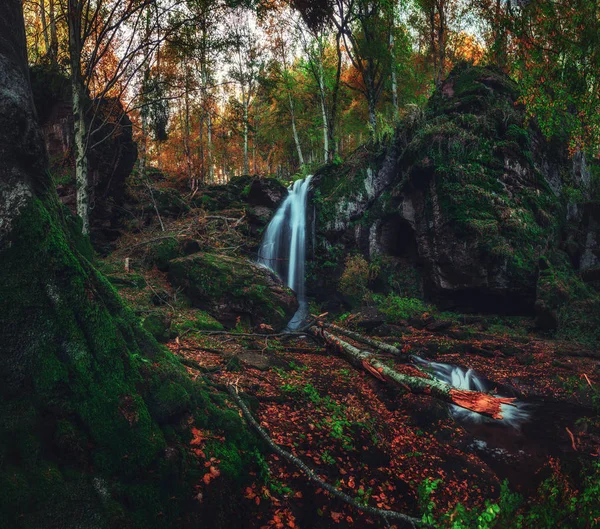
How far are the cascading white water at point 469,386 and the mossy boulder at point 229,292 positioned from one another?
191 inches

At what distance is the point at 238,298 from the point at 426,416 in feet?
22.2

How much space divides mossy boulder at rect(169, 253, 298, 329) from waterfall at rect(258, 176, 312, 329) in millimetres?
4762

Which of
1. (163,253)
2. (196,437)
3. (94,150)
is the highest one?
(94,150)

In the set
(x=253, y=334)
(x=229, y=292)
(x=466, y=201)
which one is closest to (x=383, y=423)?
(x=253, y=334)

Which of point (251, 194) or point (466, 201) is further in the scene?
point (251, 194)

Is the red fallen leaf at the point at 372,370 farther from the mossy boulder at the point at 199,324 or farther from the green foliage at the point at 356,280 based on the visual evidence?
the green foliage at the point at 356,280

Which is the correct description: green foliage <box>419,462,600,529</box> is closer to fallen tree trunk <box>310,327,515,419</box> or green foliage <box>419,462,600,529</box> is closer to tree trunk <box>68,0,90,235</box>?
fallen tree trunk <box>310,327,515,419</box>

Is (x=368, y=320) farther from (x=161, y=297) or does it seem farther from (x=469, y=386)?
(x=161, y=297)

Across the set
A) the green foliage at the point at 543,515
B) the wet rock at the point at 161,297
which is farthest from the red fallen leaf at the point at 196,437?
the wet rock at the point at 161,297

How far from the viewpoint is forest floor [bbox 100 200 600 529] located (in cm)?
349

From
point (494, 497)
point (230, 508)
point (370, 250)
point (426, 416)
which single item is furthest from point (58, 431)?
point (370, 250)

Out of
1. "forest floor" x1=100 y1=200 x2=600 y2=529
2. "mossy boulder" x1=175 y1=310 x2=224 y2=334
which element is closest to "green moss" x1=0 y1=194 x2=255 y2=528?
"forest floor" x1=100 y1=200 x2=600 y2=529

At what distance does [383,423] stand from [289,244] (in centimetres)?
1287

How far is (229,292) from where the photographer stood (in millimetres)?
10781
